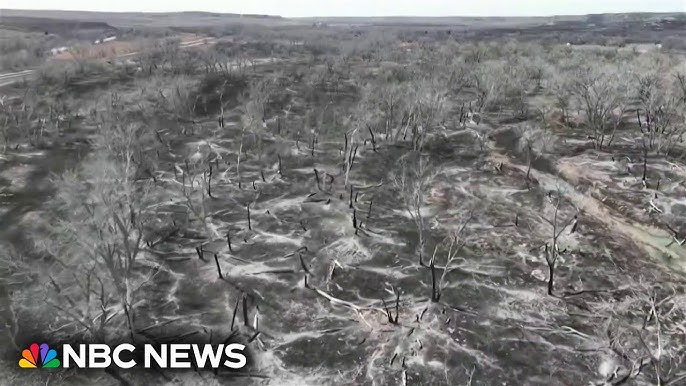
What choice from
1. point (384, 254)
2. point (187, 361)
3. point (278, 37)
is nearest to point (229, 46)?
point (278, 37)

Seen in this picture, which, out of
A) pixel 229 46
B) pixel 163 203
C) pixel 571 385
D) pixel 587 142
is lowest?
pixel 571 385

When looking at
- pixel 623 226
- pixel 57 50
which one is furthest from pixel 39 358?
pixel 57 50

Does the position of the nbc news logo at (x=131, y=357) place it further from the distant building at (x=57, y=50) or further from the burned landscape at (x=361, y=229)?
the distant building at (x=57, y=50)

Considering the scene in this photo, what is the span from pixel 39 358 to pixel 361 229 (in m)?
15.6

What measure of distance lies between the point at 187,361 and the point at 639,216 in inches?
983

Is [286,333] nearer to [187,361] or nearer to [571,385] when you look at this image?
[187,361]

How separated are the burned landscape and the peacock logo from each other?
16.7 inches

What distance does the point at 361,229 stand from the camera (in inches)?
1036

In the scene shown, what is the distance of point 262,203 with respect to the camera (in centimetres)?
2991

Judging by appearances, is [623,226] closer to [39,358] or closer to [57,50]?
[39,358]

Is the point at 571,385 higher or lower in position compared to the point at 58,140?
lower

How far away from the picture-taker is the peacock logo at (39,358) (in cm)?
1691

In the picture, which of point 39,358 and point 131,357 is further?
point 131,357

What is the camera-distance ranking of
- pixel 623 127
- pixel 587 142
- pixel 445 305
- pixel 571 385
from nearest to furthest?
pixel 571 385 → pixel 445 305 → pixel 587 142 → pixel 623 127
